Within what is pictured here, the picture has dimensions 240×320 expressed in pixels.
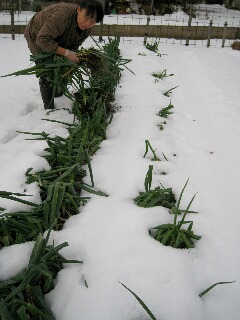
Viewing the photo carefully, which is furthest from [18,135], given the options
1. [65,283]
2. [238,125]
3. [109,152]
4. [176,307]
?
[238,125]

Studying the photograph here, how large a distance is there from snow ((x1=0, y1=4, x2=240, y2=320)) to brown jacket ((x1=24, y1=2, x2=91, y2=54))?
694 mm

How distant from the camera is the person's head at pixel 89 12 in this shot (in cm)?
253

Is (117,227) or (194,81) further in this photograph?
(194,81)

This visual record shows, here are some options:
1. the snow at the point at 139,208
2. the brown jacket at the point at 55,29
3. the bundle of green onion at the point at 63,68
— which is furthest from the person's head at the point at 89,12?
the snow at the point at 139,208

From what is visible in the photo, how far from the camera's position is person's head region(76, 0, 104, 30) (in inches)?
99.5

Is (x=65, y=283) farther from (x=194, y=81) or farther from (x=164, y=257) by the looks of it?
(x=194, y=81)

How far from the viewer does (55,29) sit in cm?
264

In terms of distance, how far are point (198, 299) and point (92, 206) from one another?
2.65ft

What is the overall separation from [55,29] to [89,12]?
1.14ft

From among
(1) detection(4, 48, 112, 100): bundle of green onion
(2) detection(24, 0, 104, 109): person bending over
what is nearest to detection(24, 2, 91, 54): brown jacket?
(2) detection(24, 0, 104, 109): person bending over

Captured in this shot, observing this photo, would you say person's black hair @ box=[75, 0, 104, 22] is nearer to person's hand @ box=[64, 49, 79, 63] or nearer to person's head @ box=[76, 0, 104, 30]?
person's head @ box=[76, 0, 104, 30]

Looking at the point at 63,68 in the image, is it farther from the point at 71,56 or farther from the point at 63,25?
the point at 63,25

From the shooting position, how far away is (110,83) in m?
3.35

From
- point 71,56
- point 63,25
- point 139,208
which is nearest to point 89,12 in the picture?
point 63,25
